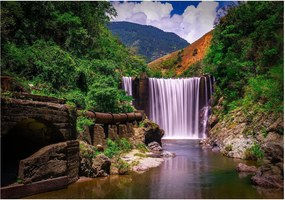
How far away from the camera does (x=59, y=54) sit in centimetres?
1898

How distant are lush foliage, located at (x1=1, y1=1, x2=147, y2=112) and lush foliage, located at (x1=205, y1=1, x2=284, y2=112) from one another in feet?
28.5

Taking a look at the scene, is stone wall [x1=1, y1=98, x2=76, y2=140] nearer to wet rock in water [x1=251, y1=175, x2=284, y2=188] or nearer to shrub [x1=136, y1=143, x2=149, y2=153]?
wet rock in water [x1=251, y1=175, x2=284, y2=188]

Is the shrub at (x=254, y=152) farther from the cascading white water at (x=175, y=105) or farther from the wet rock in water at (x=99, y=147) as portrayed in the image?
the cascading white water at (x=175, y=105)

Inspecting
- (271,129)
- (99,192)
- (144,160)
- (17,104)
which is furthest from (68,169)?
(271,129)

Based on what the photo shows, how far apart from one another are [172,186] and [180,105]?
2294 centimetres

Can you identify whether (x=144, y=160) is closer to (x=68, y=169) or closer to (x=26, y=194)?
(x=68, y=169)

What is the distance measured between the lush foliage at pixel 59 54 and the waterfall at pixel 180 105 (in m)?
8.30

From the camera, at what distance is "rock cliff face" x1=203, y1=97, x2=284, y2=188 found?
9.91m

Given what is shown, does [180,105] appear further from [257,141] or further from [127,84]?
[257,141]

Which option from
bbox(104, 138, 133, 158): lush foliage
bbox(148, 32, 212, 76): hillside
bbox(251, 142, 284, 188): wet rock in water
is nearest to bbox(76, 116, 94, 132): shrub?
bbox(104, 138, 133, 158): lush foliage

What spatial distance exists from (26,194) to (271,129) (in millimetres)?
12359

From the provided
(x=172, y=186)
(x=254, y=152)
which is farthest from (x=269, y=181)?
(x=254, y=152)

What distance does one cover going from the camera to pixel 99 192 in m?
9.10

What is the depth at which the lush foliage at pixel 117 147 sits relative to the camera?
45.7ft
